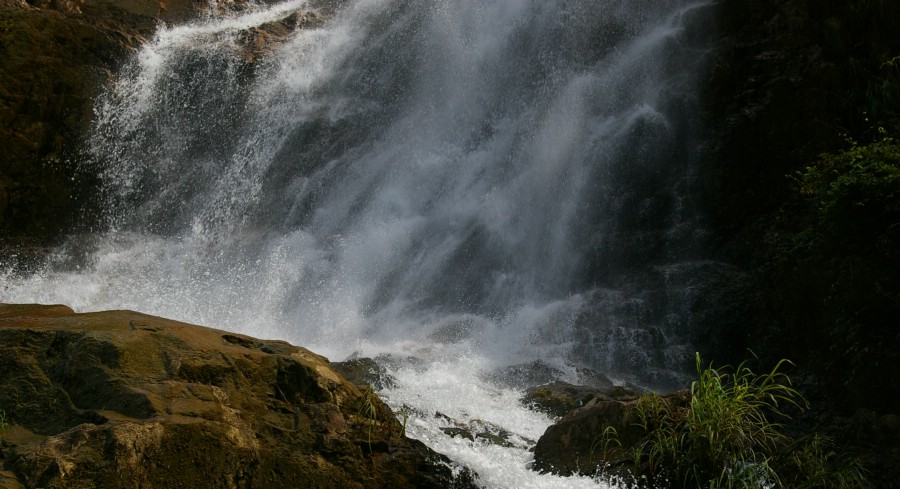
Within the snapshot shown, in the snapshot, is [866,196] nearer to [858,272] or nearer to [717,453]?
[858,272]

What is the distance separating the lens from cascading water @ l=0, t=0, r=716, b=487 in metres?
11.7

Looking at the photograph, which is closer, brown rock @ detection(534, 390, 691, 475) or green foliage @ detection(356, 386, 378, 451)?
green foliage @ detection(356, 386, 378, 451)

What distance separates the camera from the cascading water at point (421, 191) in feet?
38.5

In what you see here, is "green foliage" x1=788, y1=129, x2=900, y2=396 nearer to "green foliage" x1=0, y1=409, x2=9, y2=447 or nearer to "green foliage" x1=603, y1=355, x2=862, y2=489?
"green foliage" x1=603, y1=355, x2=862, y2=489

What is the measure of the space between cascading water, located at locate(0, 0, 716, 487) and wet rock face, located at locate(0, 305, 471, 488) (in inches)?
140

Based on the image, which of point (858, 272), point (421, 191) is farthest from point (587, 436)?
point (421, 191)

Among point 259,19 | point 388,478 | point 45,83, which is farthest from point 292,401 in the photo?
point 259,19

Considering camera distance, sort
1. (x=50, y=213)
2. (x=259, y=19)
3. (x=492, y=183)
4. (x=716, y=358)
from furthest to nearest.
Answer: (x=259, y=19), (x=50, y=213), (x=492, y=183), (x=716, y=358)

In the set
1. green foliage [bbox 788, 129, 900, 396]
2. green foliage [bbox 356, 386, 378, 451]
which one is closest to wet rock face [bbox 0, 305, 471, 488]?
green foliage [bbox 356, 386, 378, 451]

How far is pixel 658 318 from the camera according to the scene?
11.5 metres

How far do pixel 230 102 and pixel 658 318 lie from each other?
10.2m

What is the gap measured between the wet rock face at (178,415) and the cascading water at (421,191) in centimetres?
355

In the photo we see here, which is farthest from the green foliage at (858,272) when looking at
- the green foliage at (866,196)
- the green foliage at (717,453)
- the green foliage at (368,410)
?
the green foliage at (368,410)

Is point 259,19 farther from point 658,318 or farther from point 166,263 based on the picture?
point 658,318
